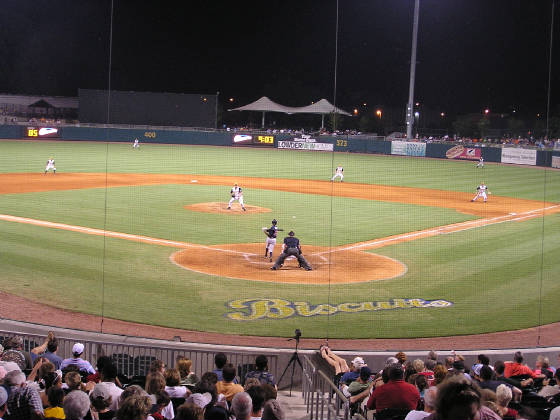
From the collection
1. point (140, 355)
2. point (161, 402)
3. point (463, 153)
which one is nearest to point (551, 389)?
point (161, 402)

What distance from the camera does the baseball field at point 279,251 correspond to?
13.4m

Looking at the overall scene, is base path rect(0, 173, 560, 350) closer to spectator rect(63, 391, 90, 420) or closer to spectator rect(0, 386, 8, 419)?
spectator rect(0, 386, 8, 419)

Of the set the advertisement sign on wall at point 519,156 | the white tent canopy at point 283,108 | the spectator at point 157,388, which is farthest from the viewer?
the white tent canopy at point 283,108

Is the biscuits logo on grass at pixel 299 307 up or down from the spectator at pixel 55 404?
down

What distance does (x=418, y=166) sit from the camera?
1996 inches

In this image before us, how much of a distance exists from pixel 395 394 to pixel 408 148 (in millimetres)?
54187

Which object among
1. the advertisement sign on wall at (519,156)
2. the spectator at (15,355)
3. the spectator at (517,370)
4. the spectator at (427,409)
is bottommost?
the spectator at (517,370)

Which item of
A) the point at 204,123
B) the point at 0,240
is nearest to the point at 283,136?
the point at 204,123

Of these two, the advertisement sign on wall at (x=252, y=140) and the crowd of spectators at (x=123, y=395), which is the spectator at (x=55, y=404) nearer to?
the crowd of spectators at (x=123, y=395)

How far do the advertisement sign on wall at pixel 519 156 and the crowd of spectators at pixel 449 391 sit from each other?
44.7m

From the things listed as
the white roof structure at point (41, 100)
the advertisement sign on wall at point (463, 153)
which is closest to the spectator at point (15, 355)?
the advertisement sign on wall at point (463, 153)

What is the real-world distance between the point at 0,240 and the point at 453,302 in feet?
41.3

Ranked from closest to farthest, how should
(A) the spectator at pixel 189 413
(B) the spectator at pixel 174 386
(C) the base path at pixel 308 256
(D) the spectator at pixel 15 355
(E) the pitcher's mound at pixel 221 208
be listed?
(A) the spectator at pixel 189 413 < (B) the spectator at pixel 174 386 < (D) the spectator at pixel 15 355 < (C) the base path at pixel 308 256 < (E) the pitcher's mound at pixel 221 208

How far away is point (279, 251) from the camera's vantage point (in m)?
18.7
